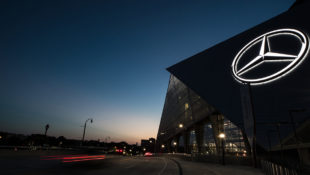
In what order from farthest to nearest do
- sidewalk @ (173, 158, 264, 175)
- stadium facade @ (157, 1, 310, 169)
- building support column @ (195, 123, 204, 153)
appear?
building support column @ (195, 123, 204, 153), stadium facade @ (157, 1, 310, 169), sidewalk @ (173, 158, 264, 175)

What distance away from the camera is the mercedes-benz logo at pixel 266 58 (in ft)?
63.3

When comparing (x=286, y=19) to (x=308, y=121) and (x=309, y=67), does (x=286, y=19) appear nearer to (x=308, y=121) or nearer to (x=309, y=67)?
(x=309, y=67)

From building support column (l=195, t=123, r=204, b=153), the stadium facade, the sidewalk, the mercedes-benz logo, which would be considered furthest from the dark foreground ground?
building support column (l=195, t=123, r=204, b=153)

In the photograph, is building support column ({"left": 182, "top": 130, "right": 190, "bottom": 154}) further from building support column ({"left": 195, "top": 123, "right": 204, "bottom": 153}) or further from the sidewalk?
the sidewalk

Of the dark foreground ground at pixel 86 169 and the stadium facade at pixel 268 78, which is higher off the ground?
the stadium facade at pixel 268 78

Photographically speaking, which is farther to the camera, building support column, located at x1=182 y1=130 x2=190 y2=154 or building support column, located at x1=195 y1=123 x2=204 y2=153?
building support column, located at x1=182 y1=130 x2=190 y2=154

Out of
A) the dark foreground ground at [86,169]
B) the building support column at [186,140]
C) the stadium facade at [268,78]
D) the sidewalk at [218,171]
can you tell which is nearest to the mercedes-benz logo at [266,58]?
the stadium facade at [268,78]

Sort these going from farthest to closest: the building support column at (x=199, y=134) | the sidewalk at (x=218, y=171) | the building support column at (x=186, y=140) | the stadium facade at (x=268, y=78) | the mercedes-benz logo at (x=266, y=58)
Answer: the building support column at (x=186, y=140) < the building support column at (x=199, y=134) < the mercedes-benz logo at (x=266, y=58) < the stadium facade at (x=268, y=78) < the sidewalk at (x=218, y=171)

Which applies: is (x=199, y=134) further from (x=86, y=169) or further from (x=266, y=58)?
(x=86, y=169)

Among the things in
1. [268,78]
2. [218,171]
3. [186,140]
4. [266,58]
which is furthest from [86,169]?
[186,140]

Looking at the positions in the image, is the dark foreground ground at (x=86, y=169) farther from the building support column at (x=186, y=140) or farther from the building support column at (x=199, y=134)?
the building support column at (x=186, y=140)

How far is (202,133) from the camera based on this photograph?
4525 cm

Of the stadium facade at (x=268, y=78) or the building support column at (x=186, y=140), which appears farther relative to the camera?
the building support column at (x=186, y=140)

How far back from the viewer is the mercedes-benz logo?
19.3 m
